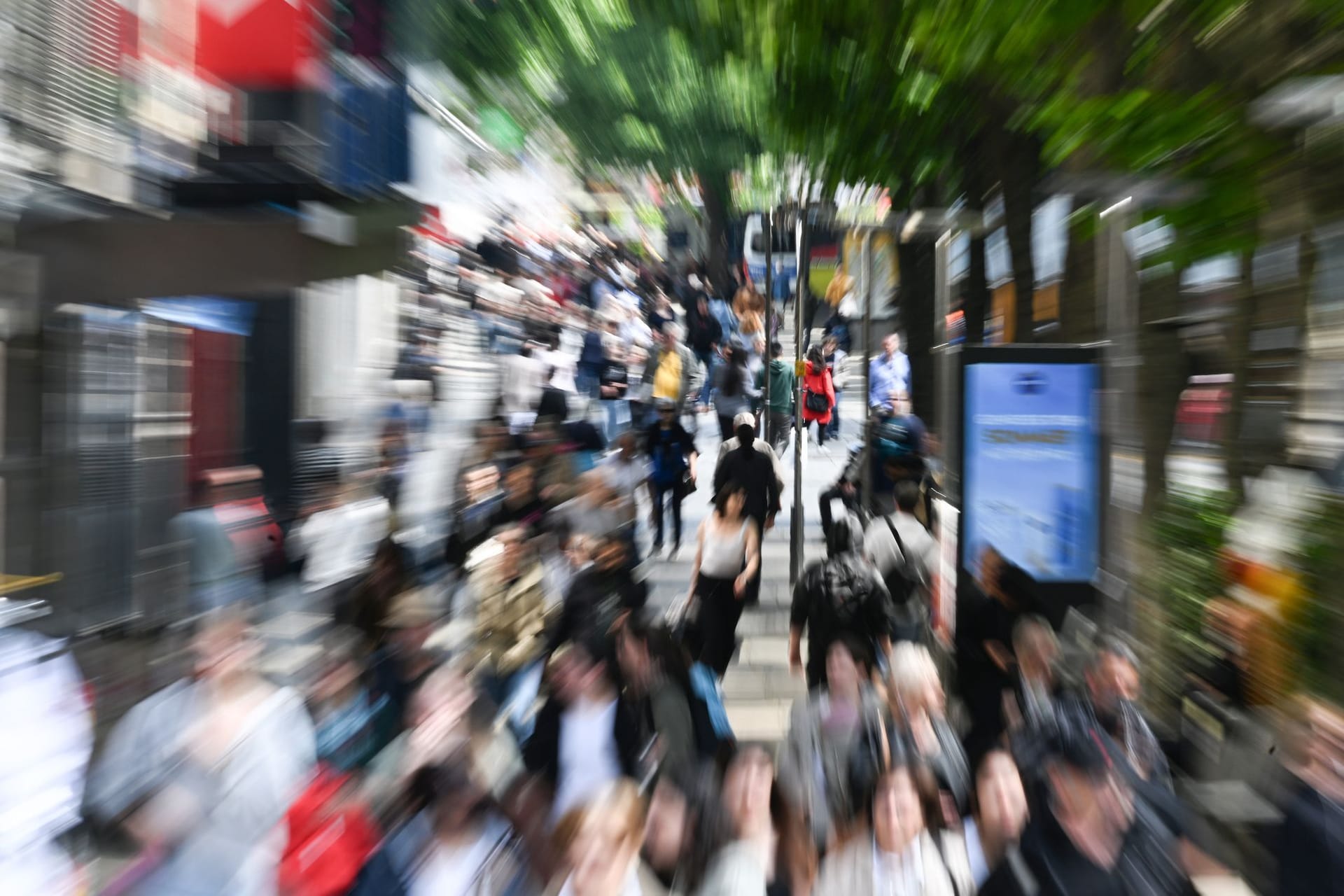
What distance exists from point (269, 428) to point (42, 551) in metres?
5.21

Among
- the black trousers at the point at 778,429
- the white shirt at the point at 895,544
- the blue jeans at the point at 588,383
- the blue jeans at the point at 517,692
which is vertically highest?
the blue jeans at the point at 588,383

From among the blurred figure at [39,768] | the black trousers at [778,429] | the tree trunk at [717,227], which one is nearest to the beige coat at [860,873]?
the blurred figure at [39,768]

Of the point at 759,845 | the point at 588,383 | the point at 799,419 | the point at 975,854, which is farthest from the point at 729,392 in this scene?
the point at 759,845

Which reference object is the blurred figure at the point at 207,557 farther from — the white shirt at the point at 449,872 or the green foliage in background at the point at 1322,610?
the green foliage in background at the point at 1322,610

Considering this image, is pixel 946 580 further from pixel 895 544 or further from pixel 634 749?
pixel 634 749

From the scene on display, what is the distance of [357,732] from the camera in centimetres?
477

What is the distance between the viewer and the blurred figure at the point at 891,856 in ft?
11.6

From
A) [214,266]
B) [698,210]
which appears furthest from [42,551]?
[698,210]

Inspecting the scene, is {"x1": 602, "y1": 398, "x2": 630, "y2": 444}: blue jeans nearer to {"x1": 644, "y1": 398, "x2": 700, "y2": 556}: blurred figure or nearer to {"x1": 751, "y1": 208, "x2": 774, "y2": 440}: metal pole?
{"x1": 751, "y1": 208, "x2": 774, "y2": 440}: metal pole

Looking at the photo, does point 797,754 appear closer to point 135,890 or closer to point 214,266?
point 135,890

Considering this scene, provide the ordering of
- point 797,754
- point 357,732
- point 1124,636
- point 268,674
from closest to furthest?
point 797,754 < point 357,732 < point 1124,636 < point 268,674

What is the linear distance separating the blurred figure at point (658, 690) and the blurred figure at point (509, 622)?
3.14 ft

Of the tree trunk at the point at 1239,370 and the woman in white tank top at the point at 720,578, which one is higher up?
the tree trunk at the point at 1239,370

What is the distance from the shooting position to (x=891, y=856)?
3.62 meters
